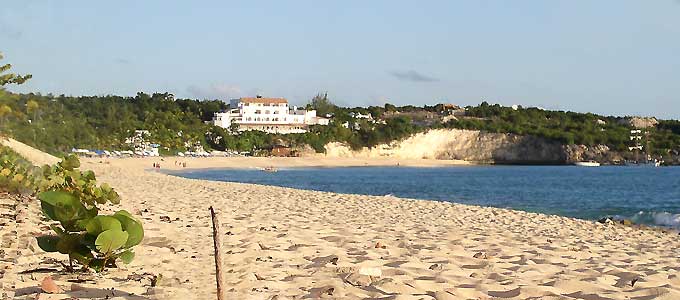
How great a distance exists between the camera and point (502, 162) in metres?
99.8

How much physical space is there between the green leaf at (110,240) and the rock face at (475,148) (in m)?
90.0

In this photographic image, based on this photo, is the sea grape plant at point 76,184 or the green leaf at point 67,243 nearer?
the green leaf at point 67,243

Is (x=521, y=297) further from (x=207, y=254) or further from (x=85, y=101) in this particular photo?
(x=85, y=101)

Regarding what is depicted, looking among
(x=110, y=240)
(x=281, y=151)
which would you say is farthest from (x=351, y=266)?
(x=281, y=151)

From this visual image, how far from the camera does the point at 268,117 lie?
10169 cm

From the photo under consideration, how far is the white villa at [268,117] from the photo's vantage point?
98.2 meters

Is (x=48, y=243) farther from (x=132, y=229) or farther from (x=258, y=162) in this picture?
(x=258, y=162)

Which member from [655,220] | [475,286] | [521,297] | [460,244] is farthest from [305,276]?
[655,220]

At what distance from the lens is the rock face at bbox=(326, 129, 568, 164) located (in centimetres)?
9675

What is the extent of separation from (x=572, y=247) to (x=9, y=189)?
26.4 ft

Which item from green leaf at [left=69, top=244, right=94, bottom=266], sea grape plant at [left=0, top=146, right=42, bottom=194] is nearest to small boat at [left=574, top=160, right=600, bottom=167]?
sea grape plant at [left=0, top=146, right=42, bottom=194]

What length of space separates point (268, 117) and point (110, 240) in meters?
98.2

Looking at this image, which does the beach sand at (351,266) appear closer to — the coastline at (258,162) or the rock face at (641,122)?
the coastline at (258,162)

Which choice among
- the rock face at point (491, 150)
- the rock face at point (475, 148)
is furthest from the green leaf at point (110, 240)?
the rock face at point (475, 148)
